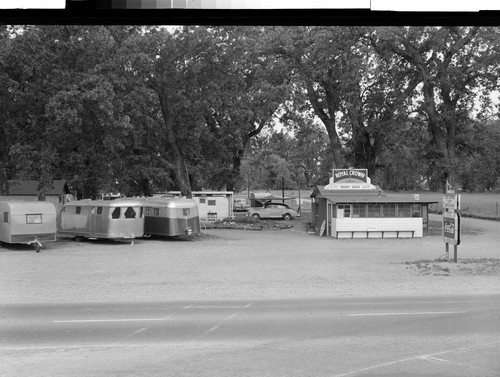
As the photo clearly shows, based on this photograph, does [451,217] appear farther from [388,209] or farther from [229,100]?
[229,100]

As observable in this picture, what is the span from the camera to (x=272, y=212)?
31047mm

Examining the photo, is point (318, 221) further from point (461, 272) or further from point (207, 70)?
point (461, 272)

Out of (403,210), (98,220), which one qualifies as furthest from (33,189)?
(403,210)

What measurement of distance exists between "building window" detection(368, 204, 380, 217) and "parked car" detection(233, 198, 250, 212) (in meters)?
15.6

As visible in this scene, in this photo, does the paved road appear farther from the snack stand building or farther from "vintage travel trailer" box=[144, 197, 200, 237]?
the snack stand building

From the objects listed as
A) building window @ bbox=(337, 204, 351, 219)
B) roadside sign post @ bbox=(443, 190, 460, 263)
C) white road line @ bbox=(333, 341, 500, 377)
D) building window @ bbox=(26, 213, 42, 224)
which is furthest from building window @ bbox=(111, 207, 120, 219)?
white road line @ bbox=(333, 341, 500, 377)

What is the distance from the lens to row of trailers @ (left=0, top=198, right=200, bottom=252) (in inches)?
685

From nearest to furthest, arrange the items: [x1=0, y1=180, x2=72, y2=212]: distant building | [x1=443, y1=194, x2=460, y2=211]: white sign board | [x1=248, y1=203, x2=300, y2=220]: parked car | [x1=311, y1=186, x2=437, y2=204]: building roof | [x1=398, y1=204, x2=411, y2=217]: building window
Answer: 1. [x1=443, y1=194, x2=460, y2=211]: white sign board
2. [x1=311, y1=186, x2=437, y2=204]: building roof
3. [x1=398, y1=204, x2=411, y2=217]: building window
4. [x1=0, y1=180, x2=72, y2=212]: distant building
5. [x1=248, y1=203, x2=300, y2=220]: parked car

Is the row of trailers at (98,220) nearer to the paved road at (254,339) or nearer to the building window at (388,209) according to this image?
the building window at (388,209)

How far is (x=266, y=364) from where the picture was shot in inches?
239

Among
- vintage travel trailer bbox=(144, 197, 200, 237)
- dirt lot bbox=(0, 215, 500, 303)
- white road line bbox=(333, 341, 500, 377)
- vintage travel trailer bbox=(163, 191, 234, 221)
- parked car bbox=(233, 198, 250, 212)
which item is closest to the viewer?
white road line bbox=(333, 341, 500, 377)

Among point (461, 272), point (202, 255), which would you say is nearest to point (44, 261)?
Result: point (202, 255)

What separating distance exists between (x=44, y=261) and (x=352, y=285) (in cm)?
824

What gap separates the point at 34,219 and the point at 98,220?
2.84m
